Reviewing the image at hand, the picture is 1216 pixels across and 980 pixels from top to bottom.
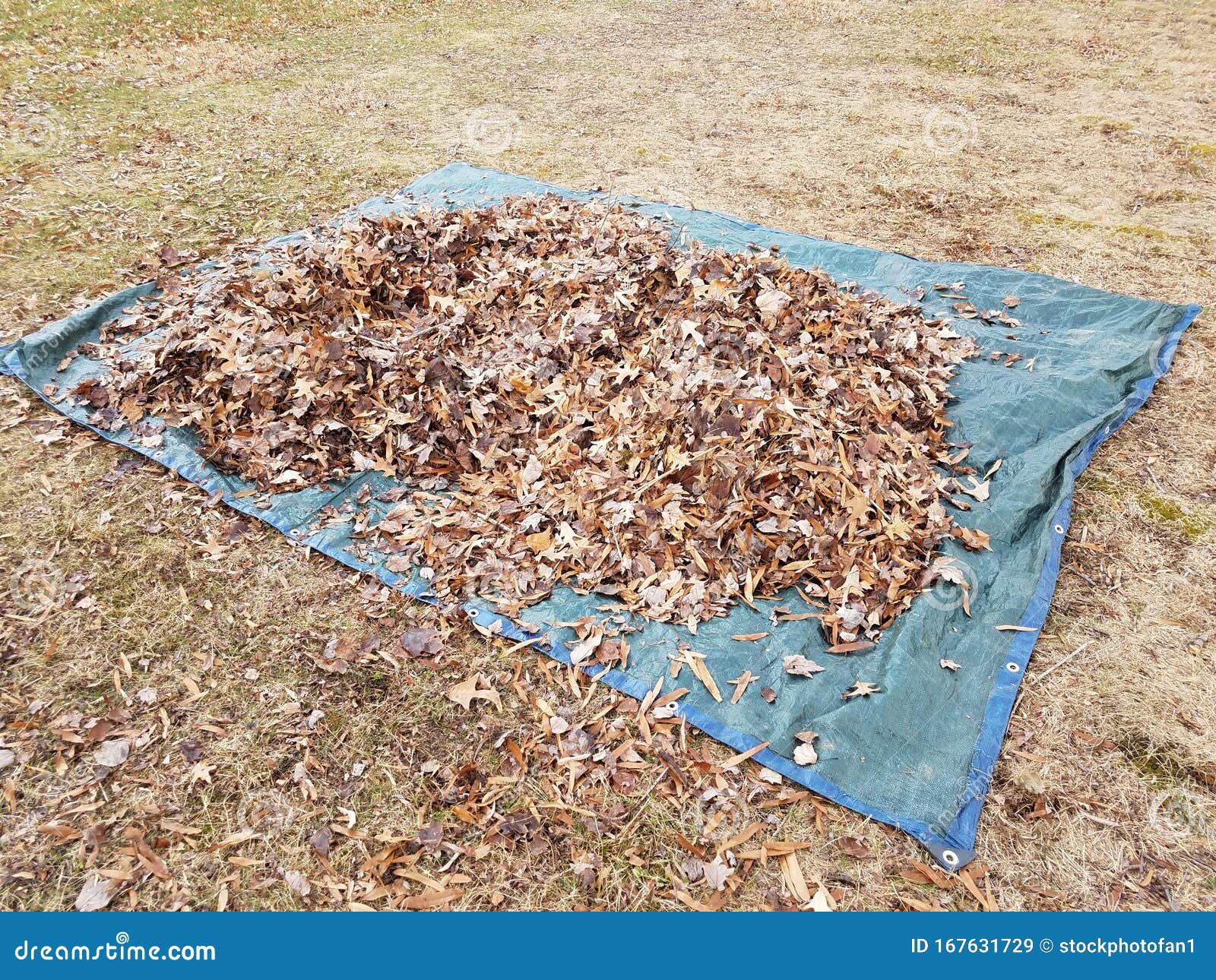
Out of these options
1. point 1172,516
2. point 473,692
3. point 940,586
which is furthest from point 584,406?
point 1172,516

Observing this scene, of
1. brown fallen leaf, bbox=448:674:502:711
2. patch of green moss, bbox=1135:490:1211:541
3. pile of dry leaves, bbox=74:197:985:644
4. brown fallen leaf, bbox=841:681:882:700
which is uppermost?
pile of dry leaves, bbox=74:197:985:644

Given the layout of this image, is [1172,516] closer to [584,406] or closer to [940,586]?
[940,586]

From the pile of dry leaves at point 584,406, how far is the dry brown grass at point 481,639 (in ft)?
2.12

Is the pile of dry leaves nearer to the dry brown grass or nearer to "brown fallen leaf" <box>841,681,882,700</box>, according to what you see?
"brown fallen leaf" <box>841,681,882,700</box>

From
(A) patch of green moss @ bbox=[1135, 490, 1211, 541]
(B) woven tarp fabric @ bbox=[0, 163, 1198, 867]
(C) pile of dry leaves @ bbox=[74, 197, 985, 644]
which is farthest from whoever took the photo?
(A) patch of green moss @ bbox=[1135, 490, 1211, 541]

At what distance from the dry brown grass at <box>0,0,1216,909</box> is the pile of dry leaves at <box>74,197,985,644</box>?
646 mm

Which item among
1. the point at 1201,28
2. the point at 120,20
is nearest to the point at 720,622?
the point at 120,20

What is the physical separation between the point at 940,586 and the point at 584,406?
92.3 inches

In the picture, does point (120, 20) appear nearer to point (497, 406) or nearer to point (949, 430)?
point (497, 406)

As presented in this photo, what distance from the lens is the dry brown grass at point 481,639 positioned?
2826 mm

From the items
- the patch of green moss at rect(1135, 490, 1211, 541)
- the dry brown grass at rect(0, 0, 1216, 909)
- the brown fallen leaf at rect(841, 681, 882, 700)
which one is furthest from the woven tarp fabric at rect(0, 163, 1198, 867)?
the patch of green moss at rect(1135, 490, 1211, 541)

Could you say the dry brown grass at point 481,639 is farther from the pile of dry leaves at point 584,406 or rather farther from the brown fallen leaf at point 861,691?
the pile of dry leaves at point 584,406

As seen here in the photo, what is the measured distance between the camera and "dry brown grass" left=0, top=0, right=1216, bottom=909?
9.27 ft

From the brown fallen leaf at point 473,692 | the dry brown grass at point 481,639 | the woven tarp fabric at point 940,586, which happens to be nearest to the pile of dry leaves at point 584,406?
the woven tarp fabric at point 940,586
